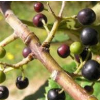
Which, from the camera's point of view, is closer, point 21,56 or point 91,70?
point 91,70

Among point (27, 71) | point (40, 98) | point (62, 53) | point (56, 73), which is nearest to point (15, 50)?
point (27, 71)

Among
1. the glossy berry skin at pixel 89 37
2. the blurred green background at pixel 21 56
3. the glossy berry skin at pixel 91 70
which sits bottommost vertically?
the blurred green background at pixel 21 56

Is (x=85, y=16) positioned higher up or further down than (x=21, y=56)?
higher up

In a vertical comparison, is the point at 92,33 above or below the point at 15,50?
above

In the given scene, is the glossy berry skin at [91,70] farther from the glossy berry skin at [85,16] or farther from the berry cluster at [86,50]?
the glossy berry skin at [85,16]

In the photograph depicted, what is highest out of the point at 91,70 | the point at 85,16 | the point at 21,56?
the point at 85,16

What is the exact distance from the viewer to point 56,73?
866mm

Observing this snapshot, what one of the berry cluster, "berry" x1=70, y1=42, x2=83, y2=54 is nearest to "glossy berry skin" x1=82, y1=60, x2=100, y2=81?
the berry cluster

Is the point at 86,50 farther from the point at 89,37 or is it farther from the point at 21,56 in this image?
the point at 21,56

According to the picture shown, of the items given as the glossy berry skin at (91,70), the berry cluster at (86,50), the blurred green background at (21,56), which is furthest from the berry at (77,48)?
the blurred green background at (21,56)

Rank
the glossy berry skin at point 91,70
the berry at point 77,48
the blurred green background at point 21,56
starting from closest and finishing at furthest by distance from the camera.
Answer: the glossy berry skin at point 91,70, the berry at point 77,48, the blurred green background at point 21,56

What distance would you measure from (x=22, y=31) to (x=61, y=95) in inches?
9.3

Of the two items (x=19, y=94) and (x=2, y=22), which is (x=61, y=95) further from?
(x=2, y=22)

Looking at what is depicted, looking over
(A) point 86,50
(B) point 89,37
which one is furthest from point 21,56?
(B) point 89,37
